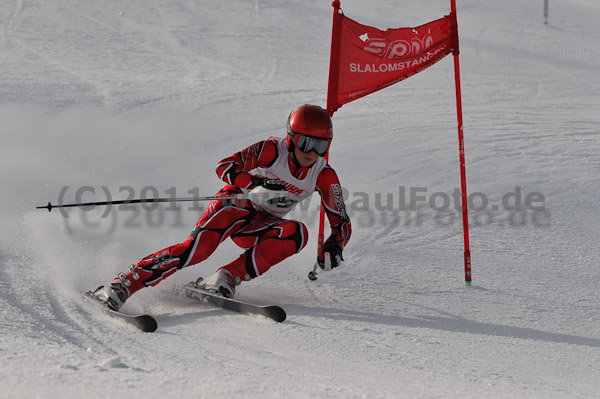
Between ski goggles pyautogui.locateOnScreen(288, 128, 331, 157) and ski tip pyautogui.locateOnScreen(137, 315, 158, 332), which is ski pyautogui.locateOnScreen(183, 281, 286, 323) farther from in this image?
ski goggles pyautogui.locateOnScreen(288, 128, 331, 157)

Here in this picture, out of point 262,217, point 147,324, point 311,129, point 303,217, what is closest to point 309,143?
point 311,129

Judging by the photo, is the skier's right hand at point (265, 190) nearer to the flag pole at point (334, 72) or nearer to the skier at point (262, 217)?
the skier at point (262, 217)

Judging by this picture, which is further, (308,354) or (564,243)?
(564,243)

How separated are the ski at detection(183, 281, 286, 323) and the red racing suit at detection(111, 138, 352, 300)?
21 cm

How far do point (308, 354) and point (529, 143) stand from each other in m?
5.90

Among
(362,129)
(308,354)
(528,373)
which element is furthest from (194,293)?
(362,129)

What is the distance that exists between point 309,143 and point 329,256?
0.71 metres

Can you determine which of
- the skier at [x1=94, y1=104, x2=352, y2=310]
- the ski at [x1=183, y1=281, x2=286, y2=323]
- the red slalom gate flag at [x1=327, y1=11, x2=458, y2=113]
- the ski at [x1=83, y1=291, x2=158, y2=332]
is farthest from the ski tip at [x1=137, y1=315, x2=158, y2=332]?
the red slalom gate flag at [x1=327, y1=11, x2=458, y2=113]

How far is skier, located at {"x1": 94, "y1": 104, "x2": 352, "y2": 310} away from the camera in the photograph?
14.7 feet

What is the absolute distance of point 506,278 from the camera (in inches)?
208

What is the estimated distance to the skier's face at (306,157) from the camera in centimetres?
466

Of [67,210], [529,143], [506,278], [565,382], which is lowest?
[565,382]

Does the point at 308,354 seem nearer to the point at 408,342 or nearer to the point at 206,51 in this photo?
the point at 408,342

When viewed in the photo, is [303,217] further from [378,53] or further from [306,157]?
[306,157]
